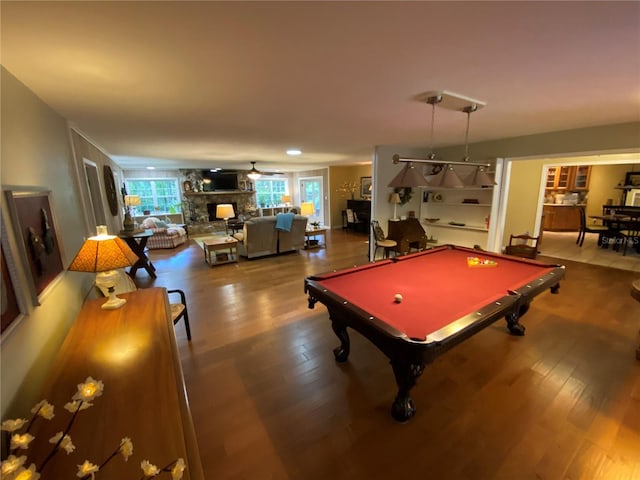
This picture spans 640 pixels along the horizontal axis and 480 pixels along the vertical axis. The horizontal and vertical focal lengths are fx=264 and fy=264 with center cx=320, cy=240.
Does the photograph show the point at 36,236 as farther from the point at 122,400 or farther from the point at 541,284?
the point at 541,284

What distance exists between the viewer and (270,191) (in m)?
11.5

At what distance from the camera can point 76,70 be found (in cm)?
164

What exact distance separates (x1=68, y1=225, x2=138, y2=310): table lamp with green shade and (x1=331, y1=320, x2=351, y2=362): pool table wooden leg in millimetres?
1657

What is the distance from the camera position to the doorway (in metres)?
10.3

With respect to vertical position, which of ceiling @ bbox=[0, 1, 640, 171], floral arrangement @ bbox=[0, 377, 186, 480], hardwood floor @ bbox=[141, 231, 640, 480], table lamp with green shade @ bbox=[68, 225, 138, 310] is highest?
ceiling @ bbox=[0, 1, 640, 171]

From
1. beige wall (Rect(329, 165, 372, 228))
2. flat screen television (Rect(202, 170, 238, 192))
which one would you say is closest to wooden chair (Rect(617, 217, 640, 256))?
beige wall (Rect(329, 165, 372, 228))

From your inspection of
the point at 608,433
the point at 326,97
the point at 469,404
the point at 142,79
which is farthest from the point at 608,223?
the point at 142,79

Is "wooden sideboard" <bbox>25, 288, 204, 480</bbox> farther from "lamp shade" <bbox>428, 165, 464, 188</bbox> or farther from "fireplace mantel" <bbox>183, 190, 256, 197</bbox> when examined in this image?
"fireplace mantel" <bbox>183, 190, 256, 197</bbox>

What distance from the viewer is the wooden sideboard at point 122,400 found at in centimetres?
83

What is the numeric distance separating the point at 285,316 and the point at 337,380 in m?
1.22

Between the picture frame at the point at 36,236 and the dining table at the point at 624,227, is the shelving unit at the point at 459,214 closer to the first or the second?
the dining table at the point at 624,227

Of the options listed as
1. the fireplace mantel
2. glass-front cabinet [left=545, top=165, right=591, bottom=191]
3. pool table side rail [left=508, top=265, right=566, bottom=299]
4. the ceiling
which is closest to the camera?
the ceiling

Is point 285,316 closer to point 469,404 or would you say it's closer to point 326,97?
point 469,404

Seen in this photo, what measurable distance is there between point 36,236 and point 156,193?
911 centimetres
